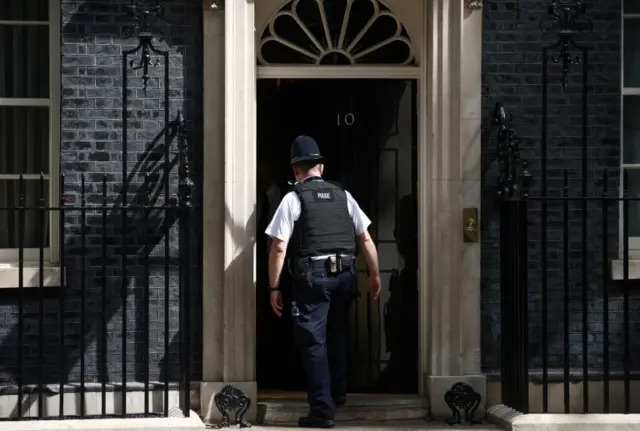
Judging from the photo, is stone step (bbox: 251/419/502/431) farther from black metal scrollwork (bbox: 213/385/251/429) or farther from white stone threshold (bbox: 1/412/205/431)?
white stone threshold (bbox: 1/412/205/431)

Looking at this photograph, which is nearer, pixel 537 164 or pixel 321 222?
pixel 321 222

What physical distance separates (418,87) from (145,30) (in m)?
1.90

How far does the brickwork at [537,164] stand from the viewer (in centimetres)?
998

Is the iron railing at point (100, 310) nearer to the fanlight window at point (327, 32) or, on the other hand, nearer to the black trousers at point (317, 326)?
the black trousers at point (317, 326)

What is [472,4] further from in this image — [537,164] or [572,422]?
[572,422]

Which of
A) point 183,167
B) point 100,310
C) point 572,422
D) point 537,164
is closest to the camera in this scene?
point 572,422

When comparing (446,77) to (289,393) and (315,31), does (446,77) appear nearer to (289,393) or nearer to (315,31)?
(315,31)

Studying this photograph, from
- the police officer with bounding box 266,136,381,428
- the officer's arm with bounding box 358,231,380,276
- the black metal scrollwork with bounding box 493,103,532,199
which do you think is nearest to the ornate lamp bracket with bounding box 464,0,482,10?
the black metal scrollwork with bounding box 493,103,532,199

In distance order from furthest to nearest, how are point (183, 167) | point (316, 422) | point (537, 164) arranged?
point (537, 164) → point (316, 422) → point (183, 167)

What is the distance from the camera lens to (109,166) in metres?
9.83

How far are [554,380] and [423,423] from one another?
91cm

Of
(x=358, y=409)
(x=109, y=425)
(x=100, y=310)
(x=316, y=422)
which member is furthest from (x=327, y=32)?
(x=109, y=425)

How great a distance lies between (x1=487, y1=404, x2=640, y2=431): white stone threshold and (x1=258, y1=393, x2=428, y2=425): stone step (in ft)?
2.87

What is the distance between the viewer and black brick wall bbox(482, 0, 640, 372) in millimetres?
9984
